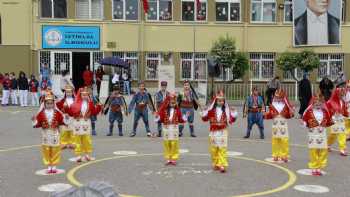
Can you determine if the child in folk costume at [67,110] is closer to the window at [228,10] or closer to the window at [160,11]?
the window at [160,11]

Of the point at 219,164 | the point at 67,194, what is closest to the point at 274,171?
the point at 219,164

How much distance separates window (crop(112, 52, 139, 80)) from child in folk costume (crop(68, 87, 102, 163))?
2264cm

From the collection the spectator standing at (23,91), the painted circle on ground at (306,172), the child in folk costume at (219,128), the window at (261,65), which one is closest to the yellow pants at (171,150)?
the child in folk costume at (219,128)

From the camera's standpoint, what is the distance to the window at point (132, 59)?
119 feet

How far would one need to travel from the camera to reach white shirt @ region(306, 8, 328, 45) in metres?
35.3

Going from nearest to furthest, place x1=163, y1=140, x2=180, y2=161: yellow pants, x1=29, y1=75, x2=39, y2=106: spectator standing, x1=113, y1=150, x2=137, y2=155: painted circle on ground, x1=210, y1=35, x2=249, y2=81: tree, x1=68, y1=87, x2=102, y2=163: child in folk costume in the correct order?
x1=163, y1=140, x2=180, y2=161: yellow pants, x1=68, y1=87, x2=102, y2=163: child in folk costume, x1=113, y1=150, x2=137, y2=155: painted circle on ground, x1=29, y1=75, x2=39, y2=106: spectator standing, x1=210, y1=35, x2=249, y2=81: tree

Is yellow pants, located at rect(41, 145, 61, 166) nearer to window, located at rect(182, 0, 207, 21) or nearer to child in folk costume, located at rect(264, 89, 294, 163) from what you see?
child in folk costume, located at rect(264, 89, 294, 163)

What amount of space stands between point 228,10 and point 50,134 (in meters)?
27.0

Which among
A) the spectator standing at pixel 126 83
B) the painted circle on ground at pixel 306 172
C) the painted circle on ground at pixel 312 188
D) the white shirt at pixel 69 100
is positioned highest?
the spectator standing at pixel 126 83

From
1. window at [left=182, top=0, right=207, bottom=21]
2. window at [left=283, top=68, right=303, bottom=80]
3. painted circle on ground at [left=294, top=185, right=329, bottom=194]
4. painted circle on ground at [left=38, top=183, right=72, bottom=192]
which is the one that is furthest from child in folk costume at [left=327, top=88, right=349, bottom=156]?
window at [left=182, top=0, right=207, bottom=21]

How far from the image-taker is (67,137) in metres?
15.2

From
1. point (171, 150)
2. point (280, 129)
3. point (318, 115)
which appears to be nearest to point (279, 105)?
point (280, 129)

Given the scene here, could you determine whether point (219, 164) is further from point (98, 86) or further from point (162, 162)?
point (98, 86)

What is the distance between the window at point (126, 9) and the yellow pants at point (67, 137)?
21.8m
